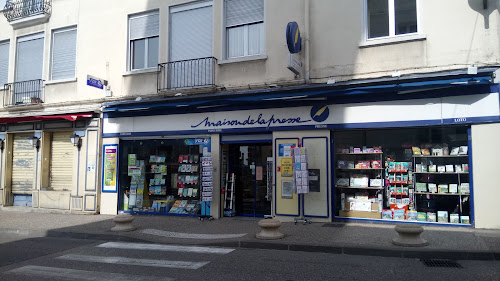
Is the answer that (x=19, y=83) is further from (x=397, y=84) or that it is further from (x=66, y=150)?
(x=397, y=84)

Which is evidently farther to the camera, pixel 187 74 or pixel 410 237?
pixel 187 74

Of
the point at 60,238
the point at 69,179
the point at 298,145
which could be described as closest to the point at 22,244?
the point at 60,238

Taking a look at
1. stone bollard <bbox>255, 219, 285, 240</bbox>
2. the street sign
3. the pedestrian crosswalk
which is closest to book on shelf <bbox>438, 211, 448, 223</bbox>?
stone bollard <bbox>255, 219, 285, 240</bbox>

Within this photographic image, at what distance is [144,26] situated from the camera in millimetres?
12484

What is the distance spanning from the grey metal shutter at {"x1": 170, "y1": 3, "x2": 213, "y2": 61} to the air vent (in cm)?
579

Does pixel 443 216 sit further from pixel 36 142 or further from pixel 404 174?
pixel 36 142

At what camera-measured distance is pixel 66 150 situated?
529 inches

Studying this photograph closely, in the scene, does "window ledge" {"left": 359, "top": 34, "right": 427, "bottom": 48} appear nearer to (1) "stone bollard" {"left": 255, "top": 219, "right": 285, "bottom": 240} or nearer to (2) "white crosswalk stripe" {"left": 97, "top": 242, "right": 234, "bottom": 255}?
(1) "stone bollard" {"left": 255, "top": 219, "right": 285, "bottom": 240}

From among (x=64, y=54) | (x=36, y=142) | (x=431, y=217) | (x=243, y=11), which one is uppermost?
(x=243, y=11)

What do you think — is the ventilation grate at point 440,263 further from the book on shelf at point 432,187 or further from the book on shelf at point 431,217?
the book on shelf at point 432,187

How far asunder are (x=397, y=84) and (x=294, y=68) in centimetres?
256

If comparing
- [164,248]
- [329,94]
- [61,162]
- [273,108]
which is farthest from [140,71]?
[164,248]

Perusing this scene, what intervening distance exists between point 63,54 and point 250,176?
28.6ft

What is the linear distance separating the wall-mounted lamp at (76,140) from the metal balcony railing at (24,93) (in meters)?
2.52
